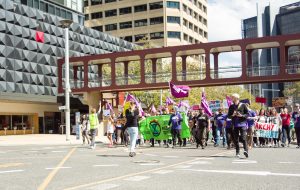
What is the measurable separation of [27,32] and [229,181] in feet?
157

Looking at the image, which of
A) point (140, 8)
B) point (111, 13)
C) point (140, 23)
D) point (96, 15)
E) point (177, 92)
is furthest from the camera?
point (96, 15)

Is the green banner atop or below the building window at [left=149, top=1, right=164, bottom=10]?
below

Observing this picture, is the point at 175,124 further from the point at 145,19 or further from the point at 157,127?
the point at 145,19

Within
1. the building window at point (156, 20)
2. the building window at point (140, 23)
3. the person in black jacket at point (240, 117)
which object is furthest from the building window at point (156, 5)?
the person in black jacket at point (240, 117)

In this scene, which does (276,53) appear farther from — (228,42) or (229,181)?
(229,181)

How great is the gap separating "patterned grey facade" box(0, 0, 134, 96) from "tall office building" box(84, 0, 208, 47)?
3675 cm

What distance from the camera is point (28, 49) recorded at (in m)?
53.8

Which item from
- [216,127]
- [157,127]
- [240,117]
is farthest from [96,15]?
[240,117]

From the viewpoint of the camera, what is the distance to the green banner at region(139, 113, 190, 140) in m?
23.0

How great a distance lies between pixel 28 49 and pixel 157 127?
112 ft

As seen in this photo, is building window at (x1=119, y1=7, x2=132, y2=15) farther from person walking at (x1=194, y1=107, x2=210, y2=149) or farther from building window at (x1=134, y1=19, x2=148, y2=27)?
person walking at (x1=194, y1=107, x2=210, y2=149)

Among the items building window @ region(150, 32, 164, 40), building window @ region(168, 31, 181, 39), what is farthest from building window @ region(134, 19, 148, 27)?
building window @ region(168, 31, 181, 39)

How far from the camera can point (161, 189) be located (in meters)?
8.21

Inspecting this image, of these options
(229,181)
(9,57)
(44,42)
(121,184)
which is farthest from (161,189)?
(44,42)
